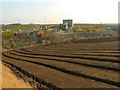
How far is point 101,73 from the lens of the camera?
78.4ft

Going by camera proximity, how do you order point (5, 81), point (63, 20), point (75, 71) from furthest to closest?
point (63, 20), point (75, 71), point (5, 81)

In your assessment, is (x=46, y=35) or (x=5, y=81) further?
(x=46, y=35)

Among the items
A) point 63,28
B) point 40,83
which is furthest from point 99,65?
point 63,28

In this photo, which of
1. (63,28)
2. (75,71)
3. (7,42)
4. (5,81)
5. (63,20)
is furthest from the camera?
(63,20)

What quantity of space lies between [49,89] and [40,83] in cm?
273

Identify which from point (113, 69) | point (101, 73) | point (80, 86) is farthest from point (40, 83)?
point (113, 69)

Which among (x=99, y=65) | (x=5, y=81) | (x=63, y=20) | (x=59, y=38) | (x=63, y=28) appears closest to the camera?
(x=5, y=81)

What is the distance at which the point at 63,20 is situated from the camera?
145 m

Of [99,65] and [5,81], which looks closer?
[5,81]

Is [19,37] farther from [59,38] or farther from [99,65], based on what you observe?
[99,65]

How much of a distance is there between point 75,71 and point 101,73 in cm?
295

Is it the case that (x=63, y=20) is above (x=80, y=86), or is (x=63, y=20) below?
above

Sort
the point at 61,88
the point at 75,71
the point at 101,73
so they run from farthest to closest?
1. the point at 75,71
2. the point at 101,73
3. the point at 61,88

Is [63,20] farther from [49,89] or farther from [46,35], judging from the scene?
[49,89]
